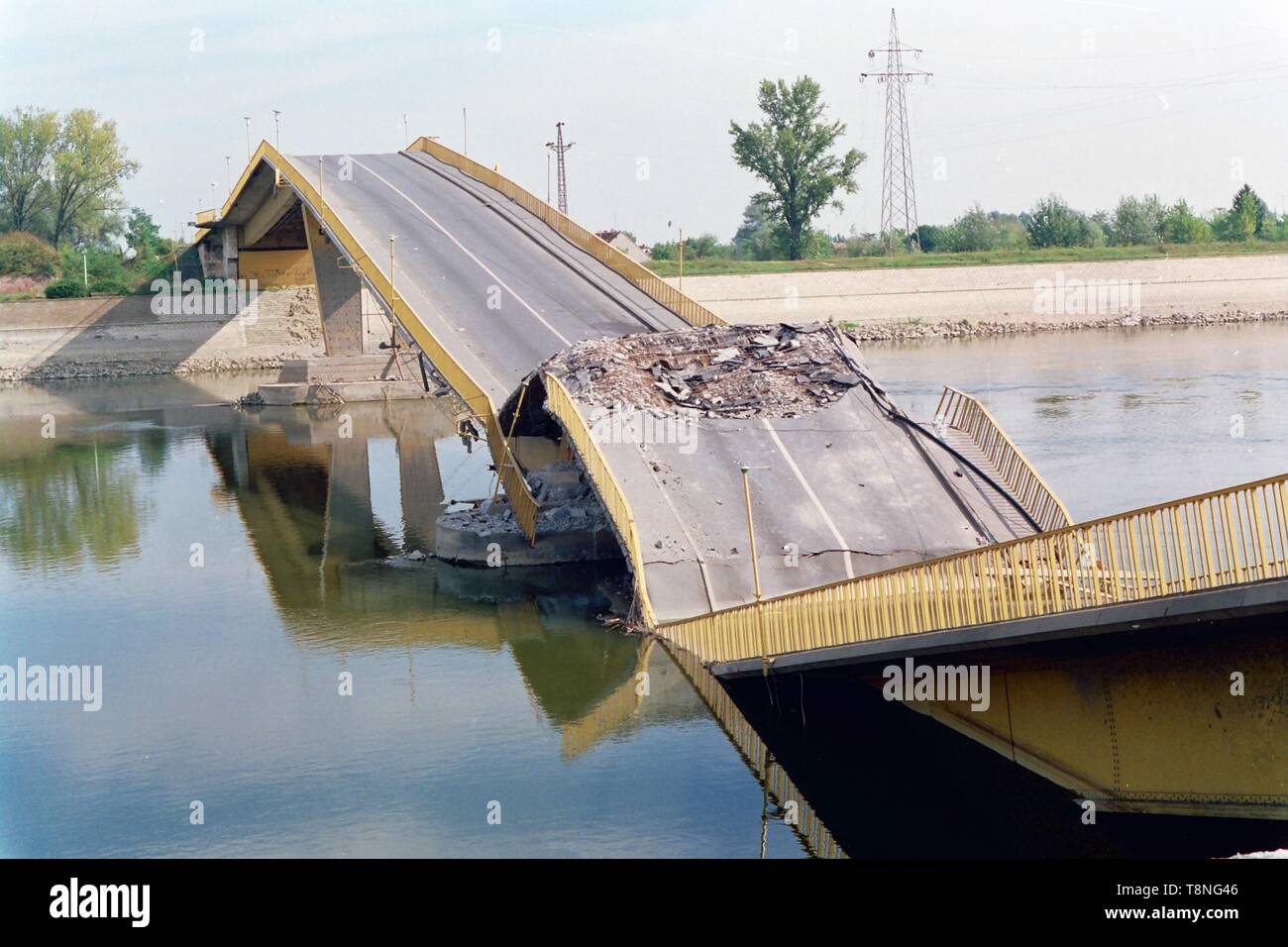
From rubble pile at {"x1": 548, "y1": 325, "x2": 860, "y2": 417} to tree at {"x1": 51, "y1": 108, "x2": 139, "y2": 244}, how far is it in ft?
277

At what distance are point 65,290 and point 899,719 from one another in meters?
68.5

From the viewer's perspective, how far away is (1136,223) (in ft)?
376

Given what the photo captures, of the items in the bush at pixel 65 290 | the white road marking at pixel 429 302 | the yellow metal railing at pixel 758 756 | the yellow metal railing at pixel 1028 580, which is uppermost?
the bush at pixel 65 290

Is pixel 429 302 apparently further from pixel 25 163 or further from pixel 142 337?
pixel 25 163

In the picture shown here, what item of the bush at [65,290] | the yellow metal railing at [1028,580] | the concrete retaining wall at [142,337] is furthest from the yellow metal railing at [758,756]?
the bush at [65,290]

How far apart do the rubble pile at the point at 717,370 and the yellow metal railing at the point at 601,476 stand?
0.92 m

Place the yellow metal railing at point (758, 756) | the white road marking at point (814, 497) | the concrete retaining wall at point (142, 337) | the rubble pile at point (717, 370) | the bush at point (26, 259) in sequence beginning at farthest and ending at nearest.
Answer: the bush at point (26, 259), the concrete retaining wall at point (142, 337), the rubble pile at point (717, 370), the white road marking at point (814, 497), the yellow metal railing at point (758, 756)

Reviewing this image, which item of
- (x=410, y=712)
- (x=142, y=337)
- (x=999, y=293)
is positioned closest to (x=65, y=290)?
(x=142, y=337)

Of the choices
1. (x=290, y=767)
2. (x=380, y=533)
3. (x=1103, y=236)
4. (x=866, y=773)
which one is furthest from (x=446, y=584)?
(x=1103, y=236)

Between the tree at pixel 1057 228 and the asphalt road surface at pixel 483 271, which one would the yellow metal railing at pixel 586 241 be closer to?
the asphalt road surface at pixel 483 271

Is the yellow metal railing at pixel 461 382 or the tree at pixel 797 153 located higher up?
the tree at pixel 797 153

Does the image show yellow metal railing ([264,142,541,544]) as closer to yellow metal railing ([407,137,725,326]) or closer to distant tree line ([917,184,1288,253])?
yellow metal railing ([407,137,725,326])

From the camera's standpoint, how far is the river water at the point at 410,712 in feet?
54.3

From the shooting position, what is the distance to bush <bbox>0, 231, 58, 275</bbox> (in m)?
85.1
